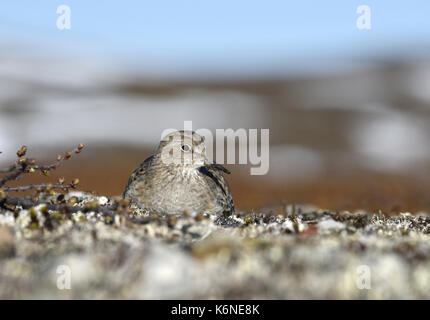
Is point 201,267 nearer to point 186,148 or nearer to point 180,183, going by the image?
point 180,183

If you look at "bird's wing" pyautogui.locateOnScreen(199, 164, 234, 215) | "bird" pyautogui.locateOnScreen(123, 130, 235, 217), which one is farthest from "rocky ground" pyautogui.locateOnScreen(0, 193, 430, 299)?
"bird's wing" pyautogui.locateOnScreen(199, 164, 234, 215)

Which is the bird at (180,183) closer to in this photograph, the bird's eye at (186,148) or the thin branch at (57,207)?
the bird's eye at (186,148)

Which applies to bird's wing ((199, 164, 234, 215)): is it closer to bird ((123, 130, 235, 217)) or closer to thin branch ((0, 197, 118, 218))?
bird ((123, 130, 235, 217))

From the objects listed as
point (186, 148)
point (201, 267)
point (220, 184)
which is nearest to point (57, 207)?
point (201, 267)

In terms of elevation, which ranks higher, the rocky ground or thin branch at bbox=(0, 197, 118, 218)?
thin branch at bbox=(0, 197, 118, 218)
